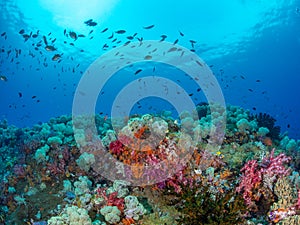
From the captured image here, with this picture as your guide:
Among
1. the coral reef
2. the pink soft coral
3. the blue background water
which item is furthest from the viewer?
the blue background water

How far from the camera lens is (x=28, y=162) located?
879 cm

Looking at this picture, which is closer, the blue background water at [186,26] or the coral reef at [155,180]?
the coral reef at [155,180]

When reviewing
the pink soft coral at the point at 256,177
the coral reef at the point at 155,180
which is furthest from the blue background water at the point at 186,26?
the pink soft coral at the point at 256,177

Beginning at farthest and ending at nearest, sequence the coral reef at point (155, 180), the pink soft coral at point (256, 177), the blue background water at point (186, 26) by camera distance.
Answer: the blue background water at point (186, 26) < the pink soft coral at point (256, 177) < the coral reef at point (155, 180)

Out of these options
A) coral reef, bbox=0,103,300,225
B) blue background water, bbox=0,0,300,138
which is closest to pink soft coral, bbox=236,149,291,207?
coral reef, bbox=0,103,300,225

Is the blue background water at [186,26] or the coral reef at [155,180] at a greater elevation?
the blue background water at [186,26]

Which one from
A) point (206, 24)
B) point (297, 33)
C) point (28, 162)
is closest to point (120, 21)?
point (206, 24)

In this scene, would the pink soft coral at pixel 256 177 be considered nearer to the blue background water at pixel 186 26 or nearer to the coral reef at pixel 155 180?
the coral reef at pixel 155 180

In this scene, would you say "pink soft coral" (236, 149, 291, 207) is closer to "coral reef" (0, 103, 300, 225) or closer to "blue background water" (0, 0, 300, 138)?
"coral reef" (0, 103, 300, 225)

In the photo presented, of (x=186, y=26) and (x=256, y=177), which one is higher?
(x=186, y=26)

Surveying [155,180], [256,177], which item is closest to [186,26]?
[256,177]

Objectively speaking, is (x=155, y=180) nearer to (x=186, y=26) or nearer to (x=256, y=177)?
(x=256, y=177)

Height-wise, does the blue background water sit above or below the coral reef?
above

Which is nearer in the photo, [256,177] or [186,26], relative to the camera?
[256,177]
